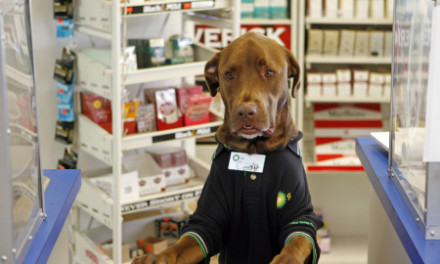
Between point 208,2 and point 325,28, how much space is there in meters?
1.65

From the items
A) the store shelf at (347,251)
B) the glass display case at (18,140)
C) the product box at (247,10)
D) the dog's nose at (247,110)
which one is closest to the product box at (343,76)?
the product box at (247,10)

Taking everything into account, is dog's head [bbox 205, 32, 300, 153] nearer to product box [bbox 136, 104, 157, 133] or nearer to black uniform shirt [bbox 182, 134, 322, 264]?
black uniform shirt [bbox 182, 134, 322, 264]

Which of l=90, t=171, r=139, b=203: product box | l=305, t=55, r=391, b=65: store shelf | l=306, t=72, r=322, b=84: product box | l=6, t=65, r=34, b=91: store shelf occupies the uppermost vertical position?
A: l=6, t=65, r=34, b=91: store shelf

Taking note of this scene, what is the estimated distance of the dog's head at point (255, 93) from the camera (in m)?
2.00

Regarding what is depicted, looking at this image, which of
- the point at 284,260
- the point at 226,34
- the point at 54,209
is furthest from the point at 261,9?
the point at 284,260

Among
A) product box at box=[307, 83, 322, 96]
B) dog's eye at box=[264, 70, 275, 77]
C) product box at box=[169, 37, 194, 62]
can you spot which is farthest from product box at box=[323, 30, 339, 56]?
dog's eye at box=[264, 70, 275, 77]

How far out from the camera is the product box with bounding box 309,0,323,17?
16.4 ft

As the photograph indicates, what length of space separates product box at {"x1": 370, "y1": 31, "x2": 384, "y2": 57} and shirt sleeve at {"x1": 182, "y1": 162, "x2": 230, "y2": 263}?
10.6 feet

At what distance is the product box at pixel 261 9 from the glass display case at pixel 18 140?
3.38 m

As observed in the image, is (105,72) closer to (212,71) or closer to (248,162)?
(212,71)

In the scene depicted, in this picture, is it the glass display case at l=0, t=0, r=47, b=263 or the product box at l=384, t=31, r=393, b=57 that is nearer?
the glass display case at l=0, t=0, r=47, b=263

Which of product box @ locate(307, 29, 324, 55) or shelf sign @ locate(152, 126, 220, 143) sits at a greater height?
product box @ locate(307, 29, 324, 55)

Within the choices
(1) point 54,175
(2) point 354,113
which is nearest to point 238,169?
(1) point 54,175

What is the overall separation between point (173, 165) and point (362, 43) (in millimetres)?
1817
